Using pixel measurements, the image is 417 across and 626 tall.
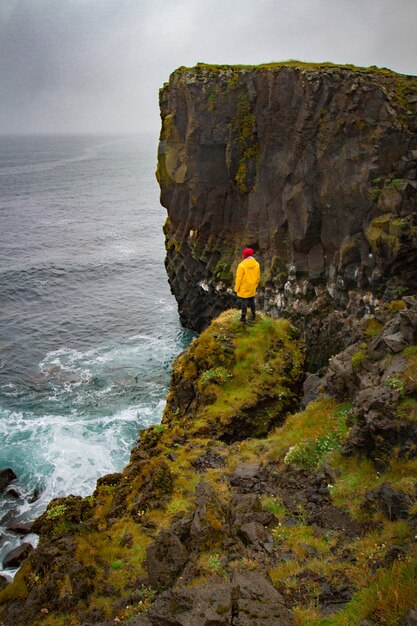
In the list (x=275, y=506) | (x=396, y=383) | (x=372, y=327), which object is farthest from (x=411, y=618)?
(x=372, y=327)

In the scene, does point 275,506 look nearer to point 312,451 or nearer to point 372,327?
point 312,451

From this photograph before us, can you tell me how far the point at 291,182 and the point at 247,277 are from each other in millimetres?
22175

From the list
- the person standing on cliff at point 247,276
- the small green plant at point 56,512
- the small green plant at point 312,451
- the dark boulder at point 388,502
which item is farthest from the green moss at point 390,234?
the small green plant at point 56,512

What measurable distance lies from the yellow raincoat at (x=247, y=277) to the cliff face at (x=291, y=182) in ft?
53.2

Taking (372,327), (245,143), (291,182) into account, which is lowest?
(372,327)

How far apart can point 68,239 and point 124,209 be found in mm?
30085

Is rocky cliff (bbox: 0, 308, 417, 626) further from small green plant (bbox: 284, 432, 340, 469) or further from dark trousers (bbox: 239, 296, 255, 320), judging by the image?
dark trousers (bbox: 239, 296, 255, 320)

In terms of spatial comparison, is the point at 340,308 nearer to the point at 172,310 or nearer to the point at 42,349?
the point at 172,310

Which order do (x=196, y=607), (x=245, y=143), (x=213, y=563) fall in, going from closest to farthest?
1. (x=196, y=607)
2. (x=213, y=563)
3. (x=245, y=143)

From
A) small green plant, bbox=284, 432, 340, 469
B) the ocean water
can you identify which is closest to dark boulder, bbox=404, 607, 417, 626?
small green plant, bbox=284, 432, 340, 469

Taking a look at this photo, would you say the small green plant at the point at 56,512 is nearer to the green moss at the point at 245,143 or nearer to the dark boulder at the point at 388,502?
the dark boulder at the point at 388,502

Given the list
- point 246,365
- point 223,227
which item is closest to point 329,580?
point 246,365

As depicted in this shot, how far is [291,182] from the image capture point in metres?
36.6

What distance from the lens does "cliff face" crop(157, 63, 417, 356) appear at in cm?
3059
